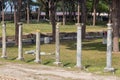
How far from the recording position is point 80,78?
1140 centimetres

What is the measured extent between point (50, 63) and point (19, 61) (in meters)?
1.42

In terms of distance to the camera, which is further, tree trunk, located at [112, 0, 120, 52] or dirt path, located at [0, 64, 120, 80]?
tree trunk, located at [112, 0, 120, 52]

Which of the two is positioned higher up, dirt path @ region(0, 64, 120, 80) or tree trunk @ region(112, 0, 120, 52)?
tree trunk @ region(112, 0, 120, 52)

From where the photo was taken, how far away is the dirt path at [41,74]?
1146 centimetres

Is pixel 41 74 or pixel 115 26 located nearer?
pixel 41 74

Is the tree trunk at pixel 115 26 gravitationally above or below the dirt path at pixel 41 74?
above

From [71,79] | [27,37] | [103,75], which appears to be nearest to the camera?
[71,79]

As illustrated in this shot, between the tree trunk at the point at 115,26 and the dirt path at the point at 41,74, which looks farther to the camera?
the tree trunk at the point at 115,26

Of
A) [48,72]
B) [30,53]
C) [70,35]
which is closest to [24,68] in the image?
[48,72]

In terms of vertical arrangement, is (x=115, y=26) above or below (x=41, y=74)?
above

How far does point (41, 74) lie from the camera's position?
1220 centimetres

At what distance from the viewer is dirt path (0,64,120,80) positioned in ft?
Answer: 37.6

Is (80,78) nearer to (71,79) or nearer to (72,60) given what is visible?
(71,79)

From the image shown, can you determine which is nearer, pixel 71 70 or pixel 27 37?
pixel 71 70
